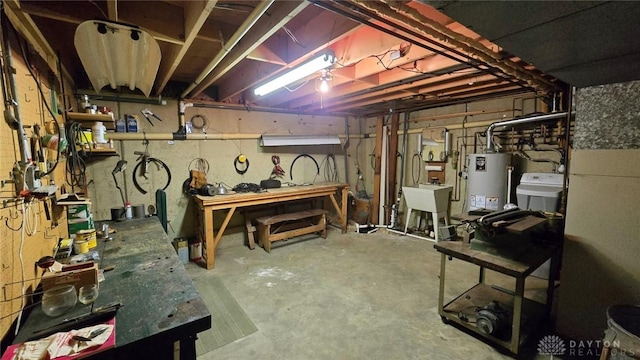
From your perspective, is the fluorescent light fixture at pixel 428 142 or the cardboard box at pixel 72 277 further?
the fluorescent light fixture at pixel 428 142

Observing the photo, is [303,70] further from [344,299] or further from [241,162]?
[241,162]

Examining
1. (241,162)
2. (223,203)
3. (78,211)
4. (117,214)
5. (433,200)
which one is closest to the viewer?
(78,211)

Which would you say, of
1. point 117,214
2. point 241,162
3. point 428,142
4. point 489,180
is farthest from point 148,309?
point 428,142

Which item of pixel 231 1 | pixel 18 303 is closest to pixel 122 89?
pixel 231 1

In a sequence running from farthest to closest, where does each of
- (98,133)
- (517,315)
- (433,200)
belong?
(433,200)
(98,133)
(517,315)

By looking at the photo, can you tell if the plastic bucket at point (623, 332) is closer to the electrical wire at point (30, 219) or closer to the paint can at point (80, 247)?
the electrical wire at point (30, 219)

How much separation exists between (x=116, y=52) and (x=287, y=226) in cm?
326

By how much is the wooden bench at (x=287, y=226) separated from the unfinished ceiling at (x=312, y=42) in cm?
189

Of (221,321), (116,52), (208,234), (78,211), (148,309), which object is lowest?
(221,321)

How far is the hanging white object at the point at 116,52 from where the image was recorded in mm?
1513

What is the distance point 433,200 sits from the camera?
4.11 metres

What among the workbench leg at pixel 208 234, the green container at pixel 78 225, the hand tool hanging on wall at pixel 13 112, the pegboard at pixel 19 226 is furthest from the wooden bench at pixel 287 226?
the hand tool hanging on wall at pixel 13 112

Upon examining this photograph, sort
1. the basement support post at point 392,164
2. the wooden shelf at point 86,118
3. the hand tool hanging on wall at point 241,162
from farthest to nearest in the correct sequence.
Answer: the basement support post at point 392,164 → the hand tool hanging on wall at point 241,162 → the wooden shelf at point 86,118

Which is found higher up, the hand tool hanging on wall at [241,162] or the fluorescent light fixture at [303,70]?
the fluorescent light fixture at [303,70]
